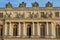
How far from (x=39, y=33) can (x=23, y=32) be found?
292 cm

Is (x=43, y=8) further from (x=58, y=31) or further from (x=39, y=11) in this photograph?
(x=58, y=31)

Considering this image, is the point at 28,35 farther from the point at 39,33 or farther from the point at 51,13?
the point at 51,13

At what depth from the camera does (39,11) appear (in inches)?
1740

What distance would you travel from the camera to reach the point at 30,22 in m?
43.0

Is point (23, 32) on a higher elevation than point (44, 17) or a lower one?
lower

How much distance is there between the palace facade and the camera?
4238 cm

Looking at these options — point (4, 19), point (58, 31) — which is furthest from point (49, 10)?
point (4, 19)

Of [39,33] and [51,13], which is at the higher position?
[51,13]

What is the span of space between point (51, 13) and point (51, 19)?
4.77 feet

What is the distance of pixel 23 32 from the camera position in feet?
140

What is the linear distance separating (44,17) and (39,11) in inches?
73.3

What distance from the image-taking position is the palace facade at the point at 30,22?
42375 millimetres

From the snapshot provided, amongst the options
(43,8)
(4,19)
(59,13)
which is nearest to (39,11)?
(43,8)

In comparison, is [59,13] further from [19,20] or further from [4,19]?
[4,19]
